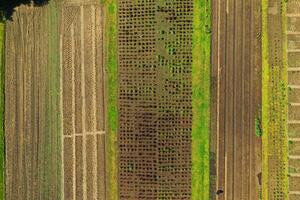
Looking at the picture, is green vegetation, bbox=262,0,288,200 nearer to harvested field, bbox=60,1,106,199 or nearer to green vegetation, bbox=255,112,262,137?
green vegetation, bbox=255,112,262,137

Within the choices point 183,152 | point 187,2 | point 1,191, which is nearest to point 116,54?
point 187,2

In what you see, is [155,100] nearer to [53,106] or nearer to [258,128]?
[258,128]

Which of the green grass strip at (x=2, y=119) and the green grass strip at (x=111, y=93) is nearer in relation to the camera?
the green grass strip at (x=111, y=93)

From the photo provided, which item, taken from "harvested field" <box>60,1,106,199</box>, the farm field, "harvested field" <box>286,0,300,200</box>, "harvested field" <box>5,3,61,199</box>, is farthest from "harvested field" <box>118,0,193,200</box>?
"harvested field" <box>286,0,300,200</box>

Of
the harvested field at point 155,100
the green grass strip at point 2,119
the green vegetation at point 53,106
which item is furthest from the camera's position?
the green grass strip at point 2,119

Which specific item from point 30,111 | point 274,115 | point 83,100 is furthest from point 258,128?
point 30,111

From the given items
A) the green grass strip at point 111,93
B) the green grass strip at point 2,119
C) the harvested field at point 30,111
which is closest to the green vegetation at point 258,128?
the green grass strip at point 111,93

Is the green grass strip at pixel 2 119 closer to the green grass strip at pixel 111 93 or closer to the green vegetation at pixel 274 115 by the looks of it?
the green grass strip at pixel 111 93
